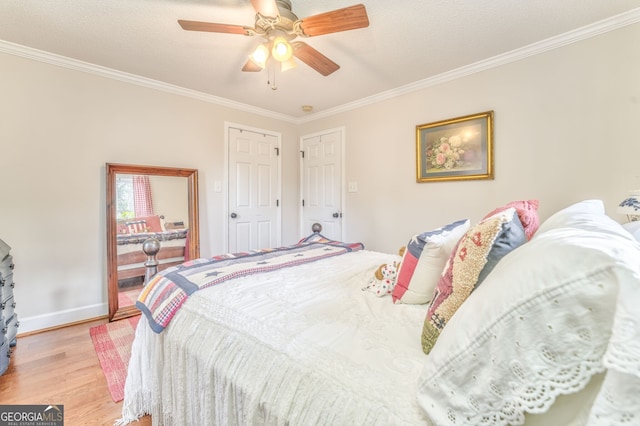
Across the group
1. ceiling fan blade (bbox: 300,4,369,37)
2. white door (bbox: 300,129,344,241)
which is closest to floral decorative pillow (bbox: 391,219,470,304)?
ceiling fan blade (bbox: 300,4,369,37)

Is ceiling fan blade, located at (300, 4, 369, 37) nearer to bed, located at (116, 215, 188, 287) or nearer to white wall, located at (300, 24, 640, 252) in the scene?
white wall, located at (300, 24, 640, 252)

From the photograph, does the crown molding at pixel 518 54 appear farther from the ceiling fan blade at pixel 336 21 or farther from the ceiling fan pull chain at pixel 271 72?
the ceiling fan blade at pixel 336 21

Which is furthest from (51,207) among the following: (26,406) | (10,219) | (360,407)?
(360,407)

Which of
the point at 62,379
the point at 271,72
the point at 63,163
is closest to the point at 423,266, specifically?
the point at 62,379

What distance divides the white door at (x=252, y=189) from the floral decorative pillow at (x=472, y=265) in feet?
10.6

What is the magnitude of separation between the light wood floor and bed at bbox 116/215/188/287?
69 cm

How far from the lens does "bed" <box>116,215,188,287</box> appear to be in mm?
2867

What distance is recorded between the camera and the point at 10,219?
2385 mm

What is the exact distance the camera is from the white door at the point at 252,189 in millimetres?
3740

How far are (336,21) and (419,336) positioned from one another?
1628 mm

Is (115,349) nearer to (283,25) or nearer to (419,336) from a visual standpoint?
(419,336)

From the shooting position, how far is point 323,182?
4.12 meters

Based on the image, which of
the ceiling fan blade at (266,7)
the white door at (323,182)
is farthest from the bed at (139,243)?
the ceiling fan blade at (266,7)

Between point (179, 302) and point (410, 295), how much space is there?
1.04m
